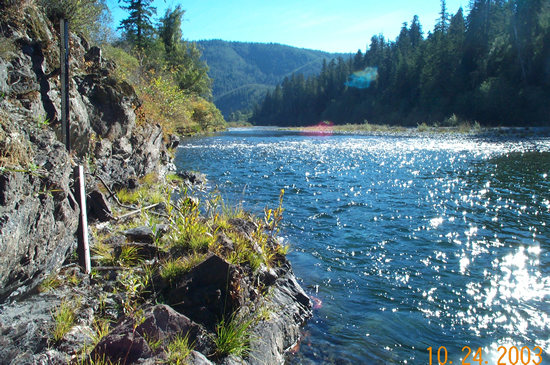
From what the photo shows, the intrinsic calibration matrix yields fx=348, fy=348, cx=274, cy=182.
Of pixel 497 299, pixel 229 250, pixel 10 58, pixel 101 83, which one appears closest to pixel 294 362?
pixel 229 250

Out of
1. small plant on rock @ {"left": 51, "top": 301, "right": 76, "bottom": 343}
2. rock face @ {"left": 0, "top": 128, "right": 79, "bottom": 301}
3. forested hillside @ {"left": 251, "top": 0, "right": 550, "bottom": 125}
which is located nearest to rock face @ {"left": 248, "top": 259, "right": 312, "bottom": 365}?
small plant on rock @ {"left": 51, "top": 301, "right": 76, "bottom": 343}

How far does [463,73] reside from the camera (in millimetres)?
70625

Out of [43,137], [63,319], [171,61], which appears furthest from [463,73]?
[63,319]

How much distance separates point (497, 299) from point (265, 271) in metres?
4.21

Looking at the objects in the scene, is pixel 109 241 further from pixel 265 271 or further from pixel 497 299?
pixel 497 299

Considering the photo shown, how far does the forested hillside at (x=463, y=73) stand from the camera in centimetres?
5541

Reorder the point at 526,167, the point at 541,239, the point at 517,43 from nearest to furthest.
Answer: the point at 541,239 < the point at 526,167 < the point at 517,43

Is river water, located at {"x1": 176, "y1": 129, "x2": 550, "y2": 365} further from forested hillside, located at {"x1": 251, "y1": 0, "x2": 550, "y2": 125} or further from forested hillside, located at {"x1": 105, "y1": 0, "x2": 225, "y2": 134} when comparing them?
forested hillside, located at {"x1": 251, "y1": 0, "x2": 550, "y2": 125}

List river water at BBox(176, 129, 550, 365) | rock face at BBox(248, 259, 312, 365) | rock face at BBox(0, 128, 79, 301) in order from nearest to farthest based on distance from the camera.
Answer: rock face at BBox(0, 128, 79, 301)
rock face at BBox(248, 259, 312, 365)
river water at BBox(176, 129, 550, 365)

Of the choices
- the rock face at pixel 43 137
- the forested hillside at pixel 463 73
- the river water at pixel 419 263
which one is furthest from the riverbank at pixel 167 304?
the forested hillside at pixel 463 73

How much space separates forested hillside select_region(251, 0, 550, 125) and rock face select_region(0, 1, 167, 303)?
59.9 m

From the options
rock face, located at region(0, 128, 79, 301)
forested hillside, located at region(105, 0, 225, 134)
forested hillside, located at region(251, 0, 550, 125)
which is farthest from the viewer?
forested hillside, located at region(251, 0, 550, 125)

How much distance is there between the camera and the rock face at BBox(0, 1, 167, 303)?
3.80m

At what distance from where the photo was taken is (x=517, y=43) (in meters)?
58.7
